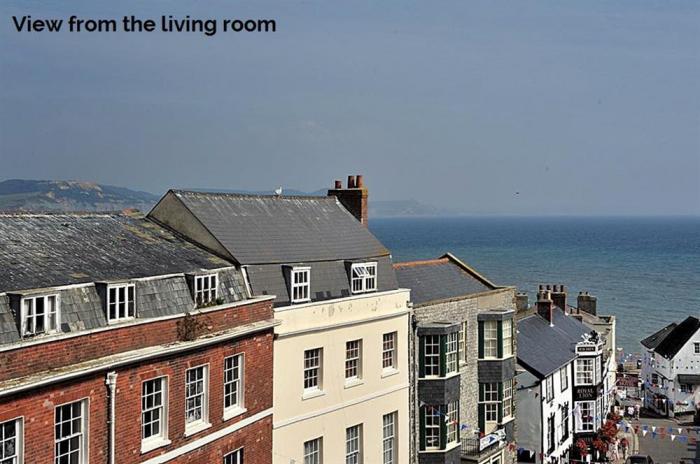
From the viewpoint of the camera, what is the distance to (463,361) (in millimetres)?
32656

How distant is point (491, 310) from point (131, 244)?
16403mm

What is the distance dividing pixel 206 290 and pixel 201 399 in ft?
9.31

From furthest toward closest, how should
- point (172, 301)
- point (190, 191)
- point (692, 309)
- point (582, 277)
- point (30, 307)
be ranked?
1. point (582, 277)
2. point (692, 309)
3. point (190, 191)
4. point (172, 301)
5. point (30, 307)

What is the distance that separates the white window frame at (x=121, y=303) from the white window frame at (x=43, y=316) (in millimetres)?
1585

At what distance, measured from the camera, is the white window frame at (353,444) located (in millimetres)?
27578

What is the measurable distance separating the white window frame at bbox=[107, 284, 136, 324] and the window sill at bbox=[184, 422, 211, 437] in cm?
336

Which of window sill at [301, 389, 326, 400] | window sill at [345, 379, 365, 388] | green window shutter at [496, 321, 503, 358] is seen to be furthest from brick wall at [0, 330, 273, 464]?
green window shutter at [496, 321, 503, 358]

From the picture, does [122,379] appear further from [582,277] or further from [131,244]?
[582,277]

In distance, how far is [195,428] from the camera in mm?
21047

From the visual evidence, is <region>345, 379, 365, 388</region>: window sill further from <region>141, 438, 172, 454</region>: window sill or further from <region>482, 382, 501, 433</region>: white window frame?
<region>141, 438, 172, 454</region>: window sill

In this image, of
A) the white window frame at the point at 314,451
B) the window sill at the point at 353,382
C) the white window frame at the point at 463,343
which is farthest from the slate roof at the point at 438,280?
the white window frame at the point at 314,451

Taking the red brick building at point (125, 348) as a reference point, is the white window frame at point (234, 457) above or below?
below

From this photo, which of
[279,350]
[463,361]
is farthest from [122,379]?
[463,361]

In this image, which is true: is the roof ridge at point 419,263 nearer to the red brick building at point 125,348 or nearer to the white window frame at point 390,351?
the white window frame at point 390,351
